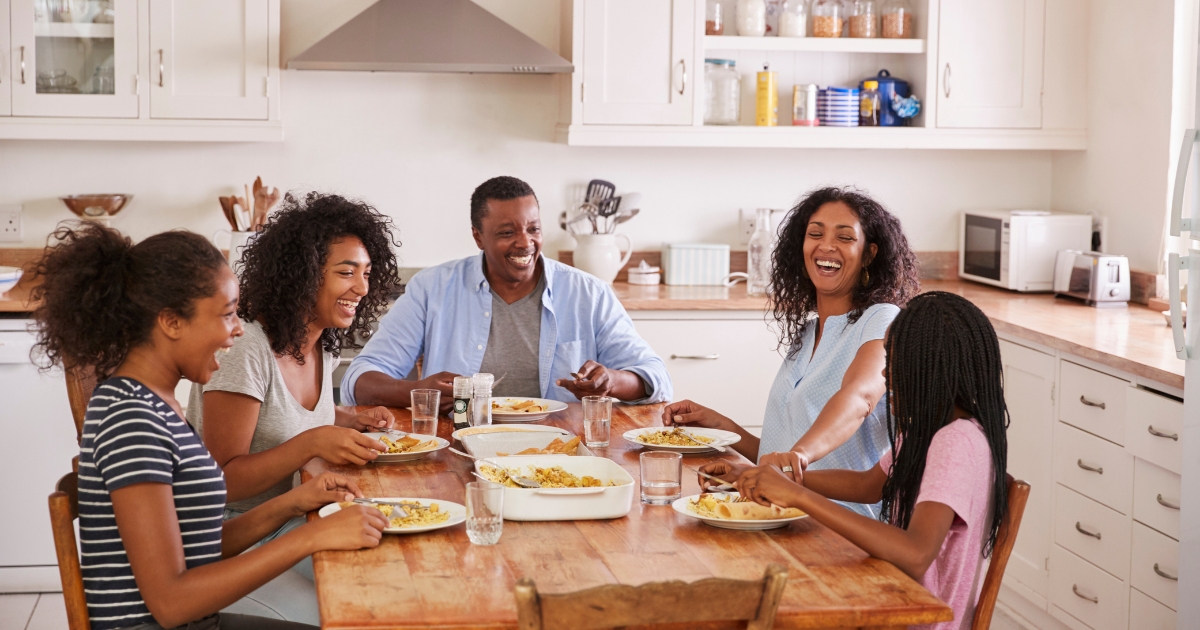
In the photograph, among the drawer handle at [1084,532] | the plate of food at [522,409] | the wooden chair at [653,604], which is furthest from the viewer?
the drawer handle at [1084,532]

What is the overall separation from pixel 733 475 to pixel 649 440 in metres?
0.34

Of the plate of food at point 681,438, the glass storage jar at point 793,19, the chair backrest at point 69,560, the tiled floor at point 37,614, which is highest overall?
the glass storage jar at point 793,19

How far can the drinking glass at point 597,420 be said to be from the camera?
206cm

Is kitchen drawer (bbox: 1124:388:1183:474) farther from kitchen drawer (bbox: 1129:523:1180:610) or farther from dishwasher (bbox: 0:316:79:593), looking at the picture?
dishwasher (bbox: 0:316:79:593)

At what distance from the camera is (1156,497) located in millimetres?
2680

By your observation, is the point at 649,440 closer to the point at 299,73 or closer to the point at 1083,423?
the point at 1083,423

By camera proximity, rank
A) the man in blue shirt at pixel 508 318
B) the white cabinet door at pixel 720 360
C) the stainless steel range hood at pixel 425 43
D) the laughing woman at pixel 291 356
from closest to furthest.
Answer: the laughing woman at pixel 291 356
the man in blue shirt at pixel 508 318
the stainless steel range hood at pixel 425 43
the white cabinet door at pixel 720 360

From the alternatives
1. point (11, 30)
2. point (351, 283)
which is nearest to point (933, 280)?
point (351, 283)

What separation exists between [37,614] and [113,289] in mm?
2135

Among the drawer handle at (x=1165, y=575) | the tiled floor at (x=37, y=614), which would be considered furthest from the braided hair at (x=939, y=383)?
the tiled floor at (x=37, y=614)

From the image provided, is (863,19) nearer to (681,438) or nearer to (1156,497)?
(1156,497)

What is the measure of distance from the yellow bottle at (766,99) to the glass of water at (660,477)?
255 cm

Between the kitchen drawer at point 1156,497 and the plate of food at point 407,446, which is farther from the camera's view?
the kitchen drawer at point 1156,497

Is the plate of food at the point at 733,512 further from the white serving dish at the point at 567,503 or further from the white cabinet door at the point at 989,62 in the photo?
the white cabinet door at the point at 989,62
